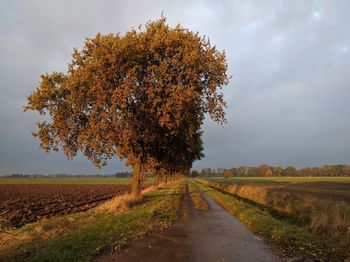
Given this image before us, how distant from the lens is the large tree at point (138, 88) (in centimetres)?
2175

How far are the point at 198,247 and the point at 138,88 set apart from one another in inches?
517

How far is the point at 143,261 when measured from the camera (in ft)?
32.2

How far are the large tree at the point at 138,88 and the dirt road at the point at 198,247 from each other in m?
7.76

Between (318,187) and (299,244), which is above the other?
(318,187)

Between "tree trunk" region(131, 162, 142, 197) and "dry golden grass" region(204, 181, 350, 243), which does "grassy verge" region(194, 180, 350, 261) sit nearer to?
"dry golden grass" region(204, 181, 350, 243)

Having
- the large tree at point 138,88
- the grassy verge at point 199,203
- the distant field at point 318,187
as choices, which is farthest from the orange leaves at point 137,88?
the distant field at point 318,187

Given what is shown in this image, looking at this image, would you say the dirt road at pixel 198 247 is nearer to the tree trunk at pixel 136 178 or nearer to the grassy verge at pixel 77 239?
the grassy verge at pixel 77 239

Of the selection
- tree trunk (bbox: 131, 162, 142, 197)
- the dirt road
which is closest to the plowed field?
the dirt road

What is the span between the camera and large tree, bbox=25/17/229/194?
71.4 feet

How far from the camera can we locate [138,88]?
74.4 feet

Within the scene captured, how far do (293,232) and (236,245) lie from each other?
4.25 metres

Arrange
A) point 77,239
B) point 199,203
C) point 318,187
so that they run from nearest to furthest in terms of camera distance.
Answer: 1. point 77,239
2. point 199,203
3. point 318,187

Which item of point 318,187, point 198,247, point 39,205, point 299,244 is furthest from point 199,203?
point 318,187

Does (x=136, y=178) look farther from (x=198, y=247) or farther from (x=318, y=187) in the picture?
(x=318, y=187)
